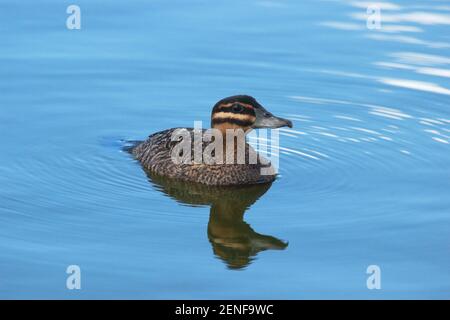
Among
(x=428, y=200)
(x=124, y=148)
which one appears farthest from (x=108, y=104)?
(x=428, y=200)

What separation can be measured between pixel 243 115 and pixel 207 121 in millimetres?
2449

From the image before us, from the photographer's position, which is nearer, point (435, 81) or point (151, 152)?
point (151, 152)

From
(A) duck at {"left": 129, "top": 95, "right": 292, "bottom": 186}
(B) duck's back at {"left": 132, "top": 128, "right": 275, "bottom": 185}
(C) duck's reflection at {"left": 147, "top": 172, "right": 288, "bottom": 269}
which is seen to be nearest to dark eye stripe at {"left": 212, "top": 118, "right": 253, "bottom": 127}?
(A) duck at {"left": 129, "top": 95, "right": 292, "bottom": 186}

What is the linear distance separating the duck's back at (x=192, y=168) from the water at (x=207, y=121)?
0.91 ft

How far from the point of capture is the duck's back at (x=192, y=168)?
16.5 metres

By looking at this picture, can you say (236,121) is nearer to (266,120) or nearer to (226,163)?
(266,120)

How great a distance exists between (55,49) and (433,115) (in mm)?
6930

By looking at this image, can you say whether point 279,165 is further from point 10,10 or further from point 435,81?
point 10,10

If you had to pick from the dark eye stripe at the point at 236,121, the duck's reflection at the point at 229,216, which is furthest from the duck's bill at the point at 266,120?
the duck's reflection at the point at 229,216

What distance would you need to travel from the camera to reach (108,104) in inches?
763

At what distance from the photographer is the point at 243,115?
53.9ft

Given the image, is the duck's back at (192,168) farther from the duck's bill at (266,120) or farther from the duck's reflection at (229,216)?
the duck's bill at (266,120)

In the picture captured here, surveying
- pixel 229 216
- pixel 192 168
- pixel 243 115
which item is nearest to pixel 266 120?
pixel 243 115

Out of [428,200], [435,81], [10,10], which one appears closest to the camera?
[428,200]
